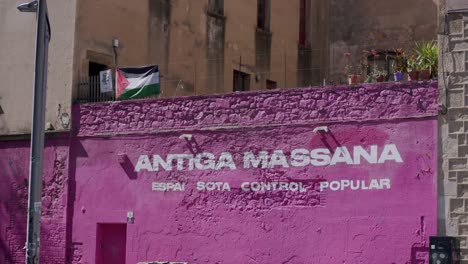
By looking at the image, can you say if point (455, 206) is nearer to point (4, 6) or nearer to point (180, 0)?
point (180, 0)

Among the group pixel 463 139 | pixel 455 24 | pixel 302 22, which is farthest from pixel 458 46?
pixel 302 22

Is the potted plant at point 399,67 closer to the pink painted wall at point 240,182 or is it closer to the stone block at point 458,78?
the pink painted wall at point 240,182

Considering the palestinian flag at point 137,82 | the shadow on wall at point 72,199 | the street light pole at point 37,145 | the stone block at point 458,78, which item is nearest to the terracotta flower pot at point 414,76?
the stone block at point 458,78

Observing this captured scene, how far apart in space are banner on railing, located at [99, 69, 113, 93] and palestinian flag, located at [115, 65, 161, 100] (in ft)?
0.67

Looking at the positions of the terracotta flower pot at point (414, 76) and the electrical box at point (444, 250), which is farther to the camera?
the terracotta flower pot at point (414, 76)

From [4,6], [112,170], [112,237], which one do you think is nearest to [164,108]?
[112,170]

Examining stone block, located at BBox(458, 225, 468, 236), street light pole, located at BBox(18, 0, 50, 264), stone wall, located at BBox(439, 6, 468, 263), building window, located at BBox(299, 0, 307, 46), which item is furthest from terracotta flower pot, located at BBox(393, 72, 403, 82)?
building window, located at BBox(299, 0, 307, 46)

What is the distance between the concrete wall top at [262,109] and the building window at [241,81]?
20.6 ft

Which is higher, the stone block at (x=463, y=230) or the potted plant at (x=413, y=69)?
the potted plant at (x=413, y=69)

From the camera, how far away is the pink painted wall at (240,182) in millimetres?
15469

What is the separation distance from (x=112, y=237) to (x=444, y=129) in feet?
26.0

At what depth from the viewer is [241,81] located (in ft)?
81.8

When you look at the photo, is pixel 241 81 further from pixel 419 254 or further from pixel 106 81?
pixel 419 254

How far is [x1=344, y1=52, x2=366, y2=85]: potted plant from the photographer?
55.6 feet
